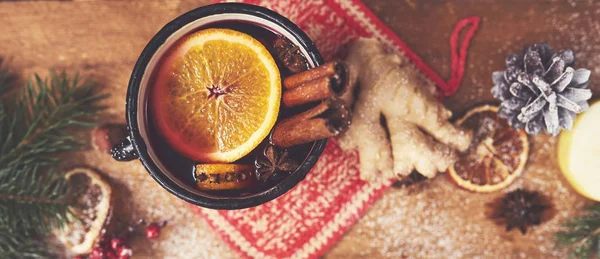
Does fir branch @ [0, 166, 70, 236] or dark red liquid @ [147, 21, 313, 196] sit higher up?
fir branch @ [0, 166, 70, 236]

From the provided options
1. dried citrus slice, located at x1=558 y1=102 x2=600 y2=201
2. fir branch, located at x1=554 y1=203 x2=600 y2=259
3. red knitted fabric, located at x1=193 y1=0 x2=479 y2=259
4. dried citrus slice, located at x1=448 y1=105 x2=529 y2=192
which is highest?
red knitted fabric, located at x1=193 y1=0 x2=479 y2=259

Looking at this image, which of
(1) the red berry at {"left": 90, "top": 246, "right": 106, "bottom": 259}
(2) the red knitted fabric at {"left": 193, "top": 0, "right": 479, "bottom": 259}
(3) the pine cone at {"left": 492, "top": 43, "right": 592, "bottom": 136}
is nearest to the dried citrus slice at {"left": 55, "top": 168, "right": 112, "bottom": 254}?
(1) the red berry at {"left": 90, "top": 246, "right": 106, "bottom": 259}

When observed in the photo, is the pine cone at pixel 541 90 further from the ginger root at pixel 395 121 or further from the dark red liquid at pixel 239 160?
the dark red liquid at pixel 239 160

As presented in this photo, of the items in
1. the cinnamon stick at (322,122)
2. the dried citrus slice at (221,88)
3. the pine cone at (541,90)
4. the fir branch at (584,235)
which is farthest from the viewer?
the fir branch at (584,235)

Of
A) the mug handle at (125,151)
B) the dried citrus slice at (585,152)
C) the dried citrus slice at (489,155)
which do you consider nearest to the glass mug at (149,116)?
the mug handle at (125,151)

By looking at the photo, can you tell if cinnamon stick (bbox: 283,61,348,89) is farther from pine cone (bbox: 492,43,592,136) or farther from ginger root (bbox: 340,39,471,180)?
pine cone (bbox: 492,43,592,136)

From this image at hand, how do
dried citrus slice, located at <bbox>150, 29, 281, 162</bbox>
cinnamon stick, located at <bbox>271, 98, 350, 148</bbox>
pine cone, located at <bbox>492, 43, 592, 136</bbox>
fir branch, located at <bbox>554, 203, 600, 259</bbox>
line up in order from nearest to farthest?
1. cinnamon stick, located at <bbox>271, 98, 350, 148</bbox>
2. dried citrus slice, located at <bbox>150, 29, 281, 162</bbox>
3. pine cone, located at <bbox>492, 43, 592, 136</bbox>
4. fir branch, located at <bbox>554, 203, 600, 259</bbox>

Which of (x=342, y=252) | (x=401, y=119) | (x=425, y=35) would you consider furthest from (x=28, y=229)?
(x=425, y=35)
